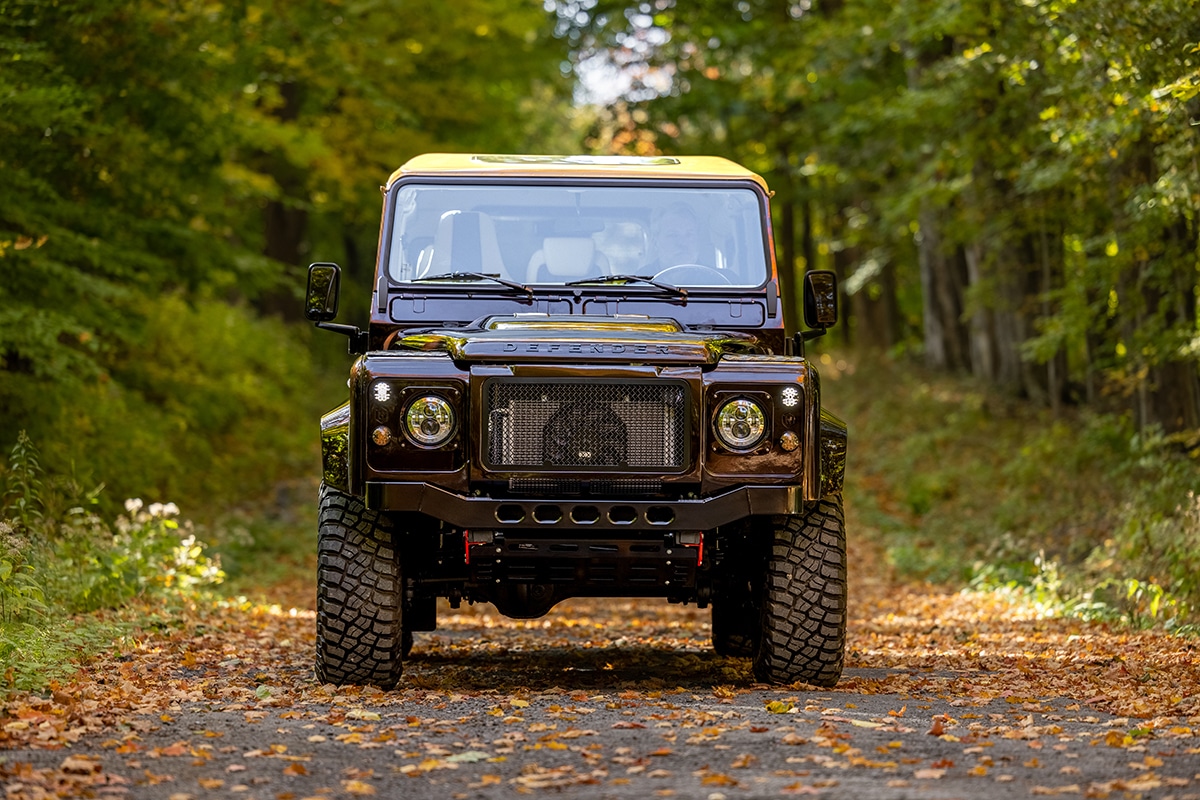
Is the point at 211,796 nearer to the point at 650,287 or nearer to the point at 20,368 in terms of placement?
the point at 650,287

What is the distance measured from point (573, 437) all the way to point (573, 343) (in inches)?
16.3

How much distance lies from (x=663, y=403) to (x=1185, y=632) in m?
4.51

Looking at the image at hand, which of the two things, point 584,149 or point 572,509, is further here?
point 584,149

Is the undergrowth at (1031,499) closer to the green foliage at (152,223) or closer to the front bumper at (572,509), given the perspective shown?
the front bumper at (572,509)

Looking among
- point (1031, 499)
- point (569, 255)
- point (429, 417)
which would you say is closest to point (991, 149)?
point (1031, 499)

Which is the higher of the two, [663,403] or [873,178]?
[873,178]

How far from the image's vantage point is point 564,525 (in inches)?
278

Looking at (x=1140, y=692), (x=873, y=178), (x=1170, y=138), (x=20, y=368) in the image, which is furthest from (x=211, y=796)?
(x=873, y=178)

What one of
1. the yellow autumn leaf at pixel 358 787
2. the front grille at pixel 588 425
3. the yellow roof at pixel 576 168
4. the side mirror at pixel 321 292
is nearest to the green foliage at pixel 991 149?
the yellow roof at pixel 576 168

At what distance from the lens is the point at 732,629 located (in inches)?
363

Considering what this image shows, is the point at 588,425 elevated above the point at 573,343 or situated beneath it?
situated beneath

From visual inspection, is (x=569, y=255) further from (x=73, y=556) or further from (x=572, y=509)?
(x=73, y=556)

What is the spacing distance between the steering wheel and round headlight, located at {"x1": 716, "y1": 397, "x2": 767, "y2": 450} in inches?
57.9

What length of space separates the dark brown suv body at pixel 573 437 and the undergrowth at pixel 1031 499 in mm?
3802
